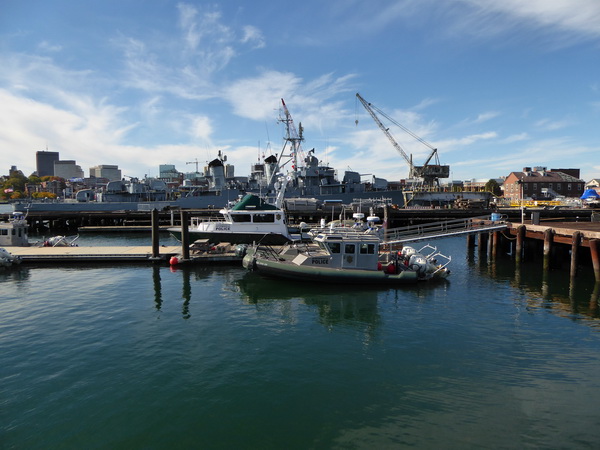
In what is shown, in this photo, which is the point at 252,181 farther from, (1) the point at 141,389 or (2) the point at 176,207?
(1) the point at 141,389

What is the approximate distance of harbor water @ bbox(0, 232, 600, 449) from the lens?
8391 millimetres

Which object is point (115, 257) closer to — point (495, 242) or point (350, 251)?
point (350, 251)

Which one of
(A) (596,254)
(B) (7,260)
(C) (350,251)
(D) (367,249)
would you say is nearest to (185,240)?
(B) (7,260)

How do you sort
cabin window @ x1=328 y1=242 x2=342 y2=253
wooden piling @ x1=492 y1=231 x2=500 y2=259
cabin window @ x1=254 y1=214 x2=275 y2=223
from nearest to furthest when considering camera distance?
cabin window @ x1=328 y1=242 x2=342 y2=253 < wooden piling @ x1=492 y1=231 x2=500 y2=259 < cabin window @ x1=254 y1=214 x2=275 y2=223

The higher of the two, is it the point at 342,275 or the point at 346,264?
the point at 346,264

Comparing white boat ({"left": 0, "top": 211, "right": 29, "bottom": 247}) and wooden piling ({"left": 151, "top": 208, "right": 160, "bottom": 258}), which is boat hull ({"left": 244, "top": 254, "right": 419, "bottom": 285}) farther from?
white boat ({"left": 0, "top": 211, "right": 29, "bottom": 247})

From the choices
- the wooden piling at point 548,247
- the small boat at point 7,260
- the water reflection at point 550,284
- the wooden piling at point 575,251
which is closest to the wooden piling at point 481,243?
the water reflection at point 550,284

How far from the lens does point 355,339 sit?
13.7m

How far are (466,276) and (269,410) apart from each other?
63.0 feet

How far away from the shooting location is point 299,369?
1125 centimetres

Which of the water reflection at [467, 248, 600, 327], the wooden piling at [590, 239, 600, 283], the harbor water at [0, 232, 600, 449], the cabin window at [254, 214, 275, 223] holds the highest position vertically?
the cabin window at [254, 214, 275, 223]

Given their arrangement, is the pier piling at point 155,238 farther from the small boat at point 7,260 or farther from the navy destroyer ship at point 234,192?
the navy destroyer ship at point 234,192

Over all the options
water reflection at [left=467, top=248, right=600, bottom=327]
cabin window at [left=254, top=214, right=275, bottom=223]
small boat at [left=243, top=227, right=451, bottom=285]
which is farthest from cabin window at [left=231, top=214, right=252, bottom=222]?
water reflection at [left=467, top=248, right=600, bottom=327]

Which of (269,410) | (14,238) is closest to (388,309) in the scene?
(269,410)
